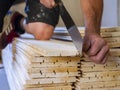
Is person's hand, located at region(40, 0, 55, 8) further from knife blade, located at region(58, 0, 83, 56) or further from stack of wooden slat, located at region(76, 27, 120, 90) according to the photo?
stack of wooden slat, located at region(76, 27, 120, 90)

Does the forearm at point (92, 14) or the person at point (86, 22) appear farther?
the forearm at point (92, 14)

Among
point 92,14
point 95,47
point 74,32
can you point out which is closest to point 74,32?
point 74,32

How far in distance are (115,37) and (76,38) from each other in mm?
319

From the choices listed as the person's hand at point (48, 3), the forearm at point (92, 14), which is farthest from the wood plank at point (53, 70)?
the person's hand at point (48, 3)

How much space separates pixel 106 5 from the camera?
8.25 feet

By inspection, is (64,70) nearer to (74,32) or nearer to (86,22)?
(74,32)

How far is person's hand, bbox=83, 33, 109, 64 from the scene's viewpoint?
0.91 meters

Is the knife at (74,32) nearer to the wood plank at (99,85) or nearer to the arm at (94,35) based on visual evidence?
the arm at (94,35)

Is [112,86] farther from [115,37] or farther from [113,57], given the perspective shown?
[115,37]

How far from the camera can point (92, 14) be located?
1.14 m

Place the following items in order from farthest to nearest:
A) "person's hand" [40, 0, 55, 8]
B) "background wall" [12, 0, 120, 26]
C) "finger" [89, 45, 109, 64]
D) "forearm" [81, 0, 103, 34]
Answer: "background wall" [12, 0, 120, 26]
"person's hand" [40, 0, 55, 8]
"forearm" [81, 0, 103, 34]
"finger" [89, 45, 109, 64]

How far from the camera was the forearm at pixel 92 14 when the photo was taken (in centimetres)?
108

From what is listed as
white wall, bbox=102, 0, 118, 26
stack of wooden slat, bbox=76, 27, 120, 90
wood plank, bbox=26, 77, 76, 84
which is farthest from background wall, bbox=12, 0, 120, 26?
wood plank, bbox=26, 77, 76, 84

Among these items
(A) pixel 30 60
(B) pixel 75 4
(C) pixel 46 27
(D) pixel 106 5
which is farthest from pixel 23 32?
(B) pixel 75 4
